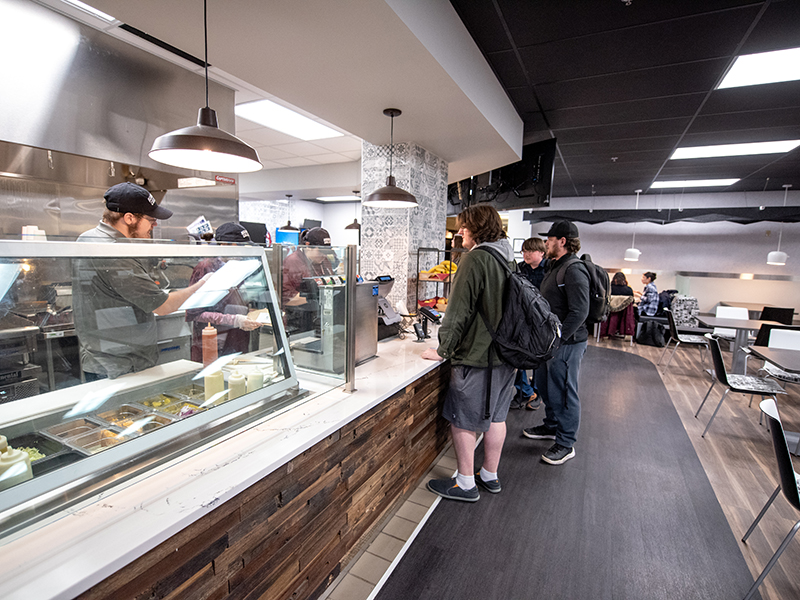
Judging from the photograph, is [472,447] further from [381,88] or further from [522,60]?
[522,60]

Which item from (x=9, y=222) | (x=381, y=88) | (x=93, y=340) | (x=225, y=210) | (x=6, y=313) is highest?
(x=381, y=88)

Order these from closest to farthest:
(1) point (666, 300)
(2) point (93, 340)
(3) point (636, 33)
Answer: (2) point (93, 340) < (3) point (636, 33) < (1) point (666, 300)

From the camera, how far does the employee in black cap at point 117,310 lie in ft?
3.96

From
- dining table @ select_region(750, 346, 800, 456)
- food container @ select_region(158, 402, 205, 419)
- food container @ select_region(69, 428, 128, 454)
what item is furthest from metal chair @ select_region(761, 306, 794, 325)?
food container @ select_region(69, 428, 128, 454)

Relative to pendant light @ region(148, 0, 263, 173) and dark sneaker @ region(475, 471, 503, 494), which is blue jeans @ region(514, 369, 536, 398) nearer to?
dark sneaker @ region(475, 471, 503, 494)

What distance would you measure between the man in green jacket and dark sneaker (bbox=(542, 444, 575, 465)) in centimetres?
69

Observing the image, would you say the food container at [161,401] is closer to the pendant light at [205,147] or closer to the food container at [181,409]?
the food container at [181,409]

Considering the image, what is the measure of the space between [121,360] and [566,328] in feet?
8.22

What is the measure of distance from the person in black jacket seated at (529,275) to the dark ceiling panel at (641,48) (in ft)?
4.79

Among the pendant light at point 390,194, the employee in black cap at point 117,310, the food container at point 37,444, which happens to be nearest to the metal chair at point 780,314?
the pendant light at point 390,194

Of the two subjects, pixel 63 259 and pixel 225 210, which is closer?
pixel 63 259

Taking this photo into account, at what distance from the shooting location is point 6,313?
0.97m

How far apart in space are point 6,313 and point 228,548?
0.84 meters

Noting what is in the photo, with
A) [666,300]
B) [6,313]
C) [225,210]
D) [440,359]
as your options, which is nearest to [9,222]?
[225,210]
